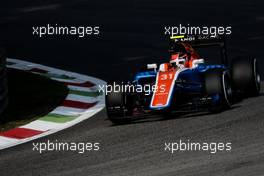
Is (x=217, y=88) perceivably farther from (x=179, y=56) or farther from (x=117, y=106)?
(x=117, y=106)

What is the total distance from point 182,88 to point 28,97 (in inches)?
147

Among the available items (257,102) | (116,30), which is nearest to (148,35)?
(116,30)

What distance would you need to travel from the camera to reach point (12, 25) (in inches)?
985

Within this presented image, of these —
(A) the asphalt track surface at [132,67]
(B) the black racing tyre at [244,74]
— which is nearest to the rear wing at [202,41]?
(B) the black racing tyre at [244,74]

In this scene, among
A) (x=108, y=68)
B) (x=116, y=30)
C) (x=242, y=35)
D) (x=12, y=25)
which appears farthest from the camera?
(x=12, y=25)

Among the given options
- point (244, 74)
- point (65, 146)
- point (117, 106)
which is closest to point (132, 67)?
point (244, 74)

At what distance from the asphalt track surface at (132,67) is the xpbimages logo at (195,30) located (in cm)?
23

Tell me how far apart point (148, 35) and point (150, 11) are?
2.83 metres

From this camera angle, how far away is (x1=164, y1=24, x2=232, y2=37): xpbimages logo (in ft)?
73.0

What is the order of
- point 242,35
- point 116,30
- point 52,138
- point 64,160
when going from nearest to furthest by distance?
point 64,160 < point 52,138 < point 242,35 < point 116,30

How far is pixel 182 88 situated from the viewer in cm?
1498

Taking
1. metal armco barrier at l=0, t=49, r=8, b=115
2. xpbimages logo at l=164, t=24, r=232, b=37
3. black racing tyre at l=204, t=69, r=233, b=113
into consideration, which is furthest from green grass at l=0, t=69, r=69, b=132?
xpbimages logo at l=164, t=24, r=232, b=37

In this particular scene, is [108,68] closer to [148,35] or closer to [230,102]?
[148,35]

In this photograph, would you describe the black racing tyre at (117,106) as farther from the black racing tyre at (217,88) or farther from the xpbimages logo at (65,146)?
the black racing tyre at (217,88)
